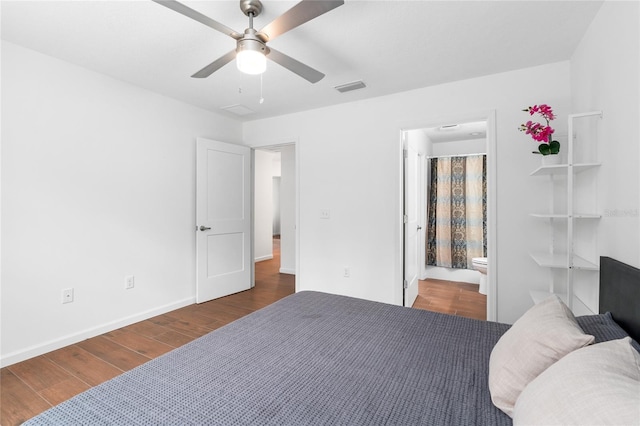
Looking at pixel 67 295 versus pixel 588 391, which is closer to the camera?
pixel 588 391

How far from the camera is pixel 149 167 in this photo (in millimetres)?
3229

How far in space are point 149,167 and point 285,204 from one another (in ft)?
8.79

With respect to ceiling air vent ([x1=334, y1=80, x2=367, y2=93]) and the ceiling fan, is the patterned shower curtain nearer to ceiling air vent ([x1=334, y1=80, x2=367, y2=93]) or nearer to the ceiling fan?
ceiling air vent ([x1=334, y1=80, x2=367, y2=93])

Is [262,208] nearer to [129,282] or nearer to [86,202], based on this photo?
[129,282]

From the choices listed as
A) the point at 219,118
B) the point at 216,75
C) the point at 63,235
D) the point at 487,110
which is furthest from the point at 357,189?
the point at 63,235

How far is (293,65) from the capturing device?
1.92 meters

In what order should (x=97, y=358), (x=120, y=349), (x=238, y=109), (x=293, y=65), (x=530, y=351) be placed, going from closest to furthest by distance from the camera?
(x=530, y=351) → (x=293, y=65) → (x=97, y=358) → (x=120, y=349) → (x=238, y=109)

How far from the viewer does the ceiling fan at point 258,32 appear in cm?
143

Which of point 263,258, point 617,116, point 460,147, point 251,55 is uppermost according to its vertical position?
point 460,147

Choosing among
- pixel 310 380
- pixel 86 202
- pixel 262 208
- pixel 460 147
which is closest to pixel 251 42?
pixel 310 380

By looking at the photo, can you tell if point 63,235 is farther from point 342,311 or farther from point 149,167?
point 342,311

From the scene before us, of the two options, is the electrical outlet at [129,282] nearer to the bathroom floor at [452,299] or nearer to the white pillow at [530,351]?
the bathroom floor at [452,299]

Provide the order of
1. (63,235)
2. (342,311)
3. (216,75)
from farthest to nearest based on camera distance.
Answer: (216,75)
(63,235)
(342,311)

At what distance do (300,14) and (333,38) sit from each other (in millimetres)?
782
